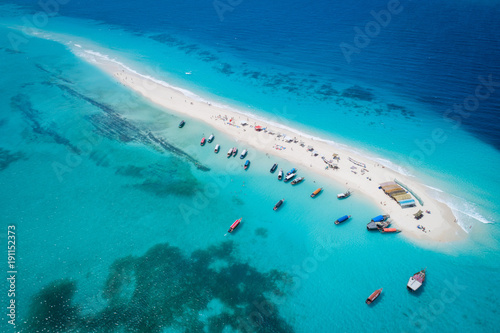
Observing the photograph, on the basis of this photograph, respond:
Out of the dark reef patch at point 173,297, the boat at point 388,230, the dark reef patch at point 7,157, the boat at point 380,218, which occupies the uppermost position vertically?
the dark reef patch at point 7,157

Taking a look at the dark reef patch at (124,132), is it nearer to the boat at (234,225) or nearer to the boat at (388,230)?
the boat at (234,225)

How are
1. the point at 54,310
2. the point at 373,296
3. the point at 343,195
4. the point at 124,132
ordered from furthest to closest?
the point at 124,132 → the point at 343,195 → the point at 373,296 → the point at 54,310

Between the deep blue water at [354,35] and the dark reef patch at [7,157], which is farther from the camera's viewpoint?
the deep blue water at [354,35]

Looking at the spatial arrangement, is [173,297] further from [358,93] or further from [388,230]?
[358,93]

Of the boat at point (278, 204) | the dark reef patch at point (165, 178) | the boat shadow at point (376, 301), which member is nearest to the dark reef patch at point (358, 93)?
the boat at point (278, 204)

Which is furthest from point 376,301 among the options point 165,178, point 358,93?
point 358,93

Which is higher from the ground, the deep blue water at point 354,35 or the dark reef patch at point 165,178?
the deep blue water at point 354,35

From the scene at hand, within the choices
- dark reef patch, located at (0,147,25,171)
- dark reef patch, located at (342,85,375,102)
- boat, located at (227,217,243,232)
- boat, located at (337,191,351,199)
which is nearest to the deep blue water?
dark reef patch, located at (342,85,375,102)
